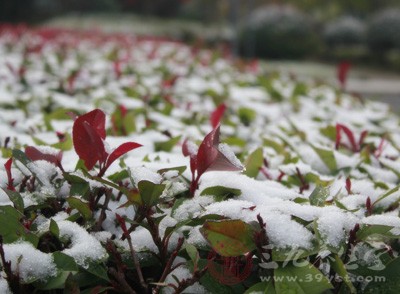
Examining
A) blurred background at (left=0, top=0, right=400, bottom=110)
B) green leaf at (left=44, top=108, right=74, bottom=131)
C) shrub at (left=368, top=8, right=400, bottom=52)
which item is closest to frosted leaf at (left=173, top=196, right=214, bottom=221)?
green leaf at (left=44, top=108, right=74, bottom=131)

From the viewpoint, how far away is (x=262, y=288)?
3.02 ft

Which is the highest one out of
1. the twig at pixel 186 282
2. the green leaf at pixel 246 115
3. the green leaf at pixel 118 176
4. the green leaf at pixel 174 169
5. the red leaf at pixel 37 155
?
the red leaf at pixel 37 155

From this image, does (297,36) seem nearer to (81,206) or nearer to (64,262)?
(81,206)

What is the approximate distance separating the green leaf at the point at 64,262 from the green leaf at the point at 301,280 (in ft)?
1.11

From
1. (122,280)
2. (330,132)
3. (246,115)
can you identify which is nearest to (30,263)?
(122,280)

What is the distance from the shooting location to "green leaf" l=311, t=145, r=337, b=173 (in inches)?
62.1

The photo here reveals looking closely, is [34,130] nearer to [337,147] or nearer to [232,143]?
[232,143]

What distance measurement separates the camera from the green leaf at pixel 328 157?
158cm

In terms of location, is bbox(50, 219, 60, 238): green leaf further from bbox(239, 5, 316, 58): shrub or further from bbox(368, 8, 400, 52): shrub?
bbox(368, 8, 400, 52): shrub

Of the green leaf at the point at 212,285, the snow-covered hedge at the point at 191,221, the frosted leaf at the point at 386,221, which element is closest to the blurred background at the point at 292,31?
the snow-covered hedge at the point at 191,221

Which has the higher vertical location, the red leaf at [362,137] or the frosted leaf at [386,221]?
the frosted leaf at [386,221]

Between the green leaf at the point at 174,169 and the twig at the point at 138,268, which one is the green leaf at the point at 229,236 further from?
the green leaf at the point at 174,169

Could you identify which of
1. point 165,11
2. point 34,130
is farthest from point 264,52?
point 34,130

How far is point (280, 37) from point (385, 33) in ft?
10.6
